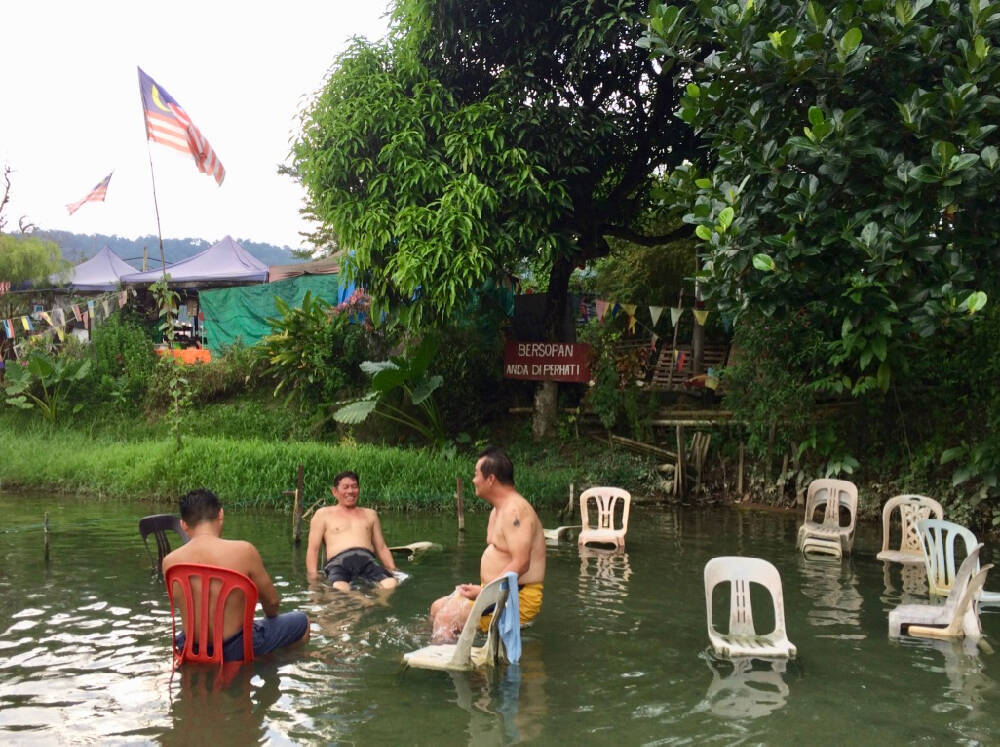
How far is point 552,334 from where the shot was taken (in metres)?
18.9

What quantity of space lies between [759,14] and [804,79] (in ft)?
2.58

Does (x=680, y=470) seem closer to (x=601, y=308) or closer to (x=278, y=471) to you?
(x=278, y=471)

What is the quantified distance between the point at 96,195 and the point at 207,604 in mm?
16681

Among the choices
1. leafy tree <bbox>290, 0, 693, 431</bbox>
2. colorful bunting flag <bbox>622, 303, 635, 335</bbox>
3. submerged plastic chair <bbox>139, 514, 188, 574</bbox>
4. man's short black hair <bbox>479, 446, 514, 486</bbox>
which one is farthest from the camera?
colorful bunting flag <bbox>622, 303, 635, 335</bbox>

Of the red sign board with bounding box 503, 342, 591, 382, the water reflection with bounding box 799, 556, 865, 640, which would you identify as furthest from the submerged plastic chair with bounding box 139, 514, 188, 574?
the red sign board with bounding box 503, 342, 591, 382

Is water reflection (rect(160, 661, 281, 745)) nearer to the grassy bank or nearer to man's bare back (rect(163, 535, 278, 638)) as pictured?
man's bare back (rect(163, 535, 278, 638))

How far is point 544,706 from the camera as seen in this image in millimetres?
6176

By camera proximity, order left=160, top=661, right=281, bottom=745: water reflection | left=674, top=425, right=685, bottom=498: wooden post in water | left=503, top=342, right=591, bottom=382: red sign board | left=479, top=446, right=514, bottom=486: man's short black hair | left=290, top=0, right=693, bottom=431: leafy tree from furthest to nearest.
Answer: left=503, top=342, right=591, bottom=382: red sign board, left=674, top=425, right=685, bottom=498: wooden post in water, left=290, top=0, right=693, bottom=431: leafy tree, left=479, top=446, right=514, bottom=486: man's short black hair, left=160, top=661, right=281, bottom=745: water reflection

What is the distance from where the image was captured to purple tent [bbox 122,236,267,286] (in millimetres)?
28734

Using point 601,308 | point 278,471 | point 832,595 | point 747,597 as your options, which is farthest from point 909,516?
point 601,308

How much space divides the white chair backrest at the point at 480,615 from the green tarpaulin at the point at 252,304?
18.5m

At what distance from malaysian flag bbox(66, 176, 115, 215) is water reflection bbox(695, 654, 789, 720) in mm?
17621

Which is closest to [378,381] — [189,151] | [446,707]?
[189,151]

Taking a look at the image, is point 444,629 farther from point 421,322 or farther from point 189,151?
point 189,151
